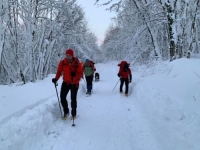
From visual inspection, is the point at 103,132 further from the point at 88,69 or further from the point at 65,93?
the point at 88,69

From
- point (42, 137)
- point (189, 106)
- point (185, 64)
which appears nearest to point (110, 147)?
point (42, 137)

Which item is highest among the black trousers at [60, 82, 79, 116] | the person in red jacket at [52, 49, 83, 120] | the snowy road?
the person in red jacket at [52, 49, 83, 120]

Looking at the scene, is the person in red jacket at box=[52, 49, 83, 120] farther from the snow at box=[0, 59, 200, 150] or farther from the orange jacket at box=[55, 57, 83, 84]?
the snow at box=[0, 59, 200, 150]

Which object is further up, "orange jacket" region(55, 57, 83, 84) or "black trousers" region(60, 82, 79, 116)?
"orange jacket" region(55, 57, 83, 84)

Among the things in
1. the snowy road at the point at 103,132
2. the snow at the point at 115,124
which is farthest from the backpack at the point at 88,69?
the snowy road at the point at 103,132

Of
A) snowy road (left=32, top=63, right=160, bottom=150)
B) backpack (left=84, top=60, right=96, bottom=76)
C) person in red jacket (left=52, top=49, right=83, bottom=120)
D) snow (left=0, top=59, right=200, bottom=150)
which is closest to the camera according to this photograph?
snow (left=0, top=59, right=200, bottom=150)

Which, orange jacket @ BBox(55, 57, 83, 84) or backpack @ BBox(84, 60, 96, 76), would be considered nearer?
orange jacket @ BBox(55, 57, 83, 84)

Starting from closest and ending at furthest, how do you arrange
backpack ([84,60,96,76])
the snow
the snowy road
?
1. the snow
2. the snowy road
3. backpack ([84,60,96,76])

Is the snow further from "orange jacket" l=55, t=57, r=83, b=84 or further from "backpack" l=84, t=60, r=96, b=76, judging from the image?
"backpack" l=84, t=60, r=96, b=76

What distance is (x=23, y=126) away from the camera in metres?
4.45

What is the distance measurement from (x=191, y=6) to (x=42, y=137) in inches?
340

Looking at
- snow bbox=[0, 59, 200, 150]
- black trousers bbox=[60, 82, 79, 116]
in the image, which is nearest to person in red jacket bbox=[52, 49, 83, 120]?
black trousers bbox=[60, 82, 79, 116]

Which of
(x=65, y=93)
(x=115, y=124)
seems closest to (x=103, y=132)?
(x=115, y=124)

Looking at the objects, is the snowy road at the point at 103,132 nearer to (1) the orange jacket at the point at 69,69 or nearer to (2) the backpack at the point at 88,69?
(1) the orange jacket at the point at 69,69
